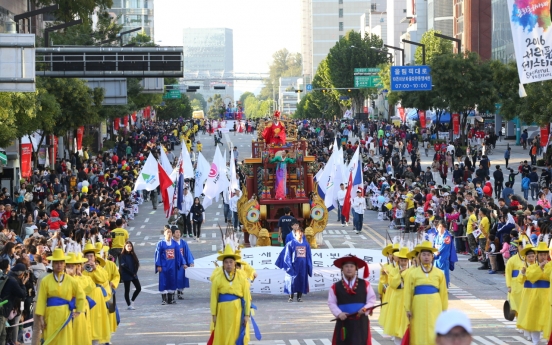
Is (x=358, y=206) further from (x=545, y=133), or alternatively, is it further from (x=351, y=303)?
(x=351, y=303)

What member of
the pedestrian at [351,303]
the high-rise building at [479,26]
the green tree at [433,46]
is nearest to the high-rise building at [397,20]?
the high-rise building at [479,26]

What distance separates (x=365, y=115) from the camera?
111312 millimetres

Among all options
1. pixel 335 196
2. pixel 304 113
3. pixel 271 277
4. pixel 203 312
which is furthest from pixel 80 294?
pixel 304 113

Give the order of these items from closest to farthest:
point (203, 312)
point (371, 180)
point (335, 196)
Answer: point (203, 312) < point (335, 196) < point (371, 180)

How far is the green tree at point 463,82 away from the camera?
211ft

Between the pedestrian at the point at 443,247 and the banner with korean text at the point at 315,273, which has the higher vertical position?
the pedestrian at the point at 443,247

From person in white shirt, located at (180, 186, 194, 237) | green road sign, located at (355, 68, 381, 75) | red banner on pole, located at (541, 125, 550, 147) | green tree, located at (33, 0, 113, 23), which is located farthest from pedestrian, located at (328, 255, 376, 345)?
green road sign, located at (355, 68, 381, 75)

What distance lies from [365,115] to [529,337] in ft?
313

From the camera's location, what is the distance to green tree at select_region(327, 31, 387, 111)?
11144cm

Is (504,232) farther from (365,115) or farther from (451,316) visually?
(365,115)

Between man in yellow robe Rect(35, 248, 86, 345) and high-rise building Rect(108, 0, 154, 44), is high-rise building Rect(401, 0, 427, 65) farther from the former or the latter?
man in yellow robe Rect(35, 248, 86, 345)

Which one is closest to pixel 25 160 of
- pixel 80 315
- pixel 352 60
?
pixel 80 315

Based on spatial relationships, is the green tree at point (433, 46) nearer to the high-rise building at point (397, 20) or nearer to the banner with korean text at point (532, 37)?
the high-rise building at point (397, 20)

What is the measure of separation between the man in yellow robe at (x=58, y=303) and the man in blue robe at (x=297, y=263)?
7.27 meters
